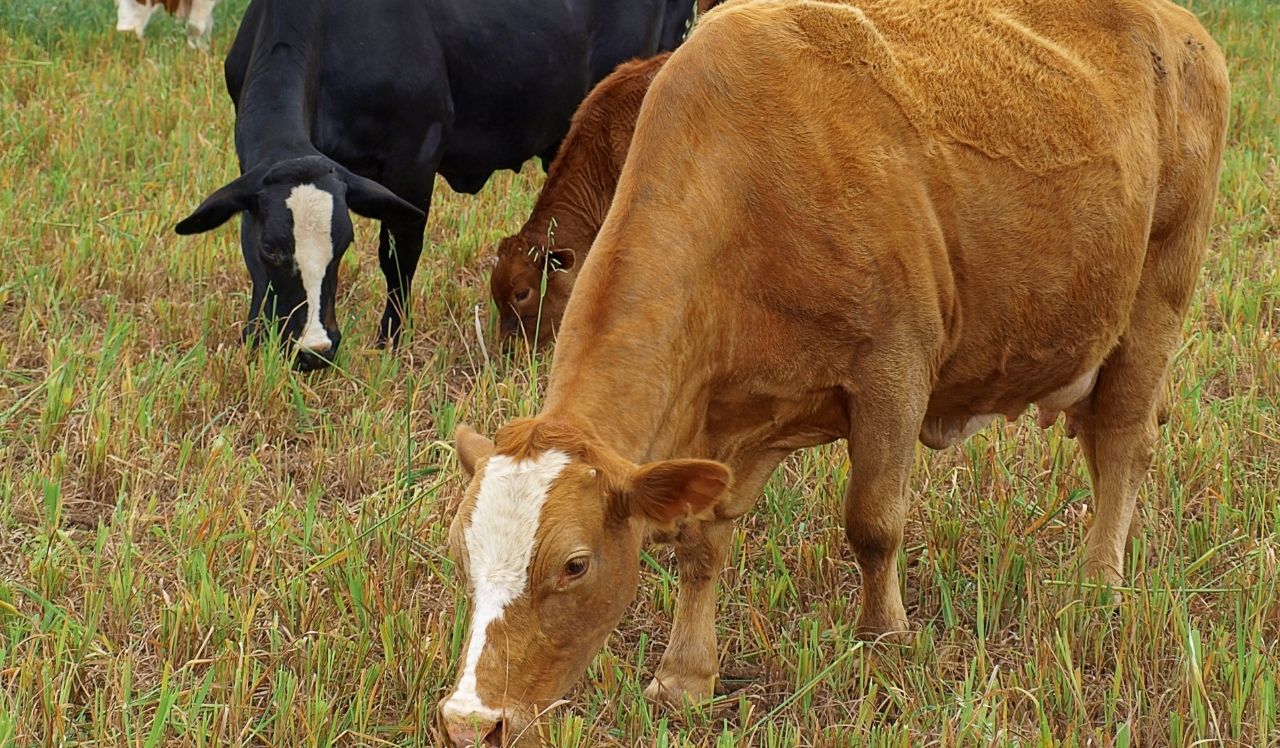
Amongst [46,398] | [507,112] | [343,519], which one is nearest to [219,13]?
[507,112]

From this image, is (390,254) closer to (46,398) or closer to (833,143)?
(46,398)

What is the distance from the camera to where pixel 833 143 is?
13.2 feet

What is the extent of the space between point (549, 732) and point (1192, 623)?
5.87 ft

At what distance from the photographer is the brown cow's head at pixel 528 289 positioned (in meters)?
7.00

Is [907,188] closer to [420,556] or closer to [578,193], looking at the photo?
[420,556]

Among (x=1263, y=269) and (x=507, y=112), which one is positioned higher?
(x=507, y=112)

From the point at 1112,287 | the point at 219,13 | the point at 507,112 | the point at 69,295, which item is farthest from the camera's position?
the point at 219,13

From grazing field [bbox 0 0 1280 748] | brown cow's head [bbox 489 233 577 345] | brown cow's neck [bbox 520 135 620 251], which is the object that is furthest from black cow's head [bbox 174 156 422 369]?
brown cow's neck [bbox 520 135 620 251]

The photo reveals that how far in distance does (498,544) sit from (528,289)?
3848 millimetres

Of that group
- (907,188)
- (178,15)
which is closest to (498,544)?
(907,188)

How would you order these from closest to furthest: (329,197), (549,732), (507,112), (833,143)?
(549,732), (833,143), (329,197), (507,112)

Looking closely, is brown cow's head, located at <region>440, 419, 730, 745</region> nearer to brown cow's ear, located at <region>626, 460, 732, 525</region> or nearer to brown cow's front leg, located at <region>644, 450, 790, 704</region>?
brown cow's ear, located at <region>626, 460, 732, 525</region>

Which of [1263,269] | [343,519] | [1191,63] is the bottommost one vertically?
[1263,269]

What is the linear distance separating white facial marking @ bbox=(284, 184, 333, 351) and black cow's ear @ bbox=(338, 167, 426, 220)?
6.8 inches
